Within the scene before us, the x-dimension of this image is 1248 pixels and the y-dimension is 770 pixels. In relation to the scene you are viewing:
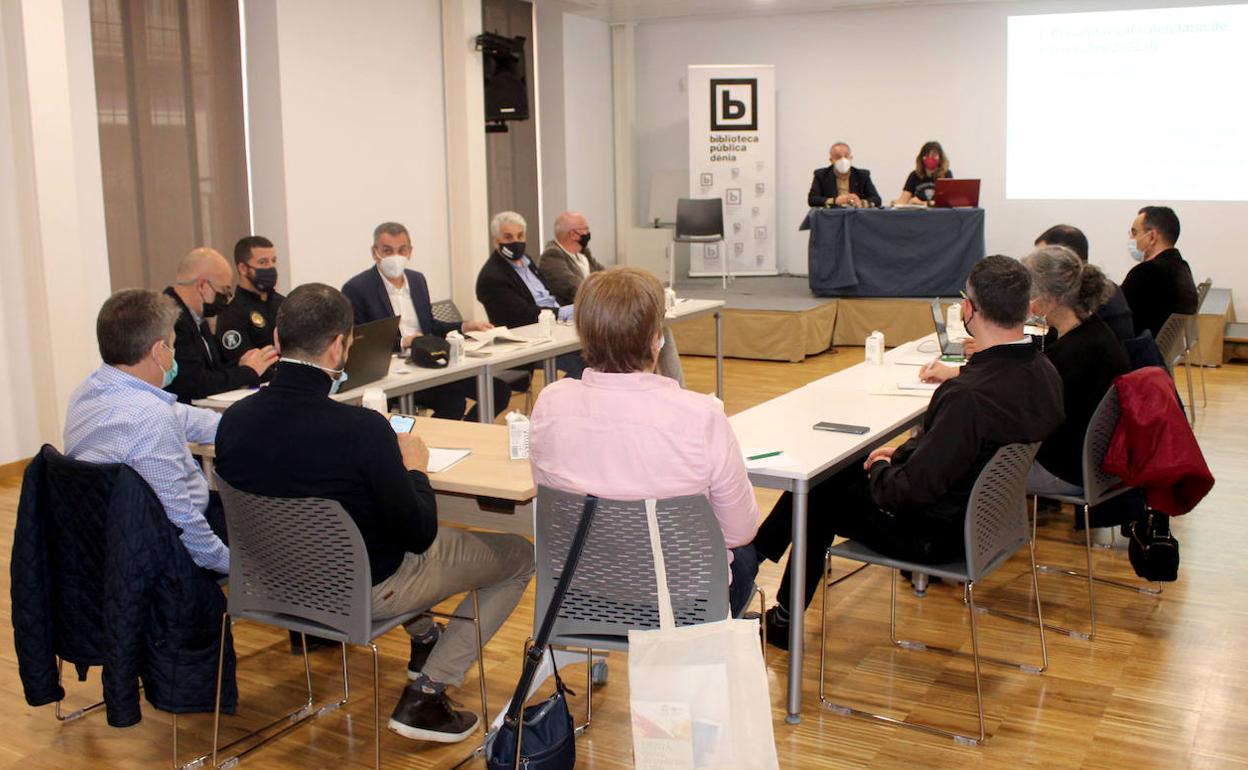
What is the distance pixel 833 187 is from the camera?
33.3 ft

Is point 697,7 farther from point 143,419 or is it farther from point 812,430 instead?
point 143,419

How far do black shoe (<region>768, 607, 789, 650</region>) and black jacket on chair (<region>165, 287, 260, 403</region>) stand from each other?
208 cm

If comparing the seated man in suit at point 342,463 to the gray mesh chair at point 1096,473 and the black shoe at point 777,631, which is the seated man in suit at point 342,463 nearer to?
the black shoe at point 777,631

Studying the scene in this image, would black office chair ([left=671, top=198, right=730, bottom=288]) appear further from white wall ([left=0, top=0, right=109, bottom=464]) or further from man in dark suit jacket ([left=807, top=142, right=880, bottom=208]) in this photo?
white wall ([left=0, top=0, right=109, bottom=464])

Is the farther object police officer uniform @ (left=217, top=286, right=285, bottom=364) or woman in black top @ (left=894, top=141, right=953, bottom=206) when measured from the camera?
woman in black top @ (left=894, top=141, right=953, bottom=206)

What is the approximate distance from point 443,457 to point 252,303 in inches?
73.3

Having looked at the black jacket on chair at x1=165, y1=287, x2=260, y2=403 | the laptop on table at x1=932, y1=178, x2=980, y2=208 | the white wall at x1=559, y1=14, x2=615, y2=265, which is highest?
the white wall at x1=559, y1=14, x2=615, y2=265

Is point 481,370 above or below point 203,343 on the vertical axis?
below

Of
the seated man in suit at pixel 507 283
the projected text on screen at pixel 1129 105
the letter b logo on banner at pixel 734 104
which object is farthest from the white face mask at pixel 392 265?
the projected text on screen at pixel 1129 105

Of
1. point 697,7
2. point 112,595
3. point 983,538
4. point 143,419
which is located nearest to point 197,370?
point 143,419

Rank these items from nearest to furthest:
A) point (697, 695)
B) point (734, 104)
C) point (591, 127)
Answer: point (697, 695) < point (734, 104) < point (591, 127)

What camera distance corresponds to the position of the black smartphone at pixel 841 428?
144 inches

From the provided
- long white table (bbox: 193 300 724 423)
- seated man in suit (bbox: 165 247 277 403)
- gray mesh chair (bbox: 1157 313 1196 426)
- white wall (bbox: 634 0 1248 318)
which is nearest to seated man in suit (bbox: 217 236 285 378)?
seated man in suit (bbox: 165 247 277 403)

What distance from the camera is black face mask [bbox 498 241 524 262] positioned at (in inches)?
254
